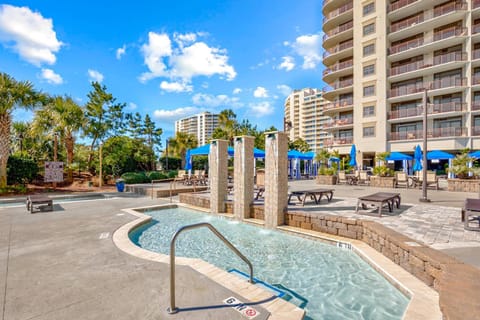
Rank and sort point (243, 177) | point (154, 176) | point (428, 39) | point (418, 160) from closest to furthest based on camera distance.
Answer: point (243, 177) < point (418, 160) < point (154, 176) < point (428, 39)

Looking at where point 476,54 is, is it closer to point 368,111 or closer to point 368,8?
point 368,111

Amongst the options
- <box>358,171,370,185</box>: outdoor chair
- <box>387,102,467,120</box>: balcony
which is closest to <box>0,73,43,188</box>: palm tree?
→ <box>358,171,370,185</box>: outdoor chair

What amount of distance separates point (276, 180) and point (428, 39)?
93.5ft

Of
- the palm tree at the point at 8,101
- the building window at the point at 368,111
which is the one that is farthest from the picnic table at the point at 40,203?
the building window at the point at 368,111

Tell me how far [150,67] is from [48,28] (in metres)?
10.7

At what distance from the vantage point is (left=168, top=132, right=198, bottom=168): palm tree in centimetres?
3509

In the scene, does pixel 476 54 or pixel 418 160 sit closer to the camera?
pixel 418 160

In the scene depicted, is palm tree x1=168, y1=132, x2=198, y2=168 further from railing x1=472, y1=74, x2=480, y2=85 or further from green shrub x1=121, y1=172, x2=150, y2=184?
railing x1=472, y1=74, x2=480, y2=85

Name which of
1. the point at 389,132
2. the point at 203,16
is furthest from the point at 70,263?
the point at 389,132

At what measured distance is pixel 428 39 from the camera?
24.1m

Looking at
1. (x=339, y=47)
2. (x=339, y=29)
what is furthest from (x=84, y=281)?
(x=339, y=29)

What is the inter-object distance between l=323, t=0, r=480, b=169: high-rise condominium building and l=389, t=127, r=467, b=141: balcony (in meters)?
0.07

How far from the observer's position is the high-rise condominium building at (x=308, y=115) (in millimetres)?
99188

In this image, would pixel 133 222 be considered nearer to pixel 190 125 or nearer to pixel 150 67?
pixel 150 67
